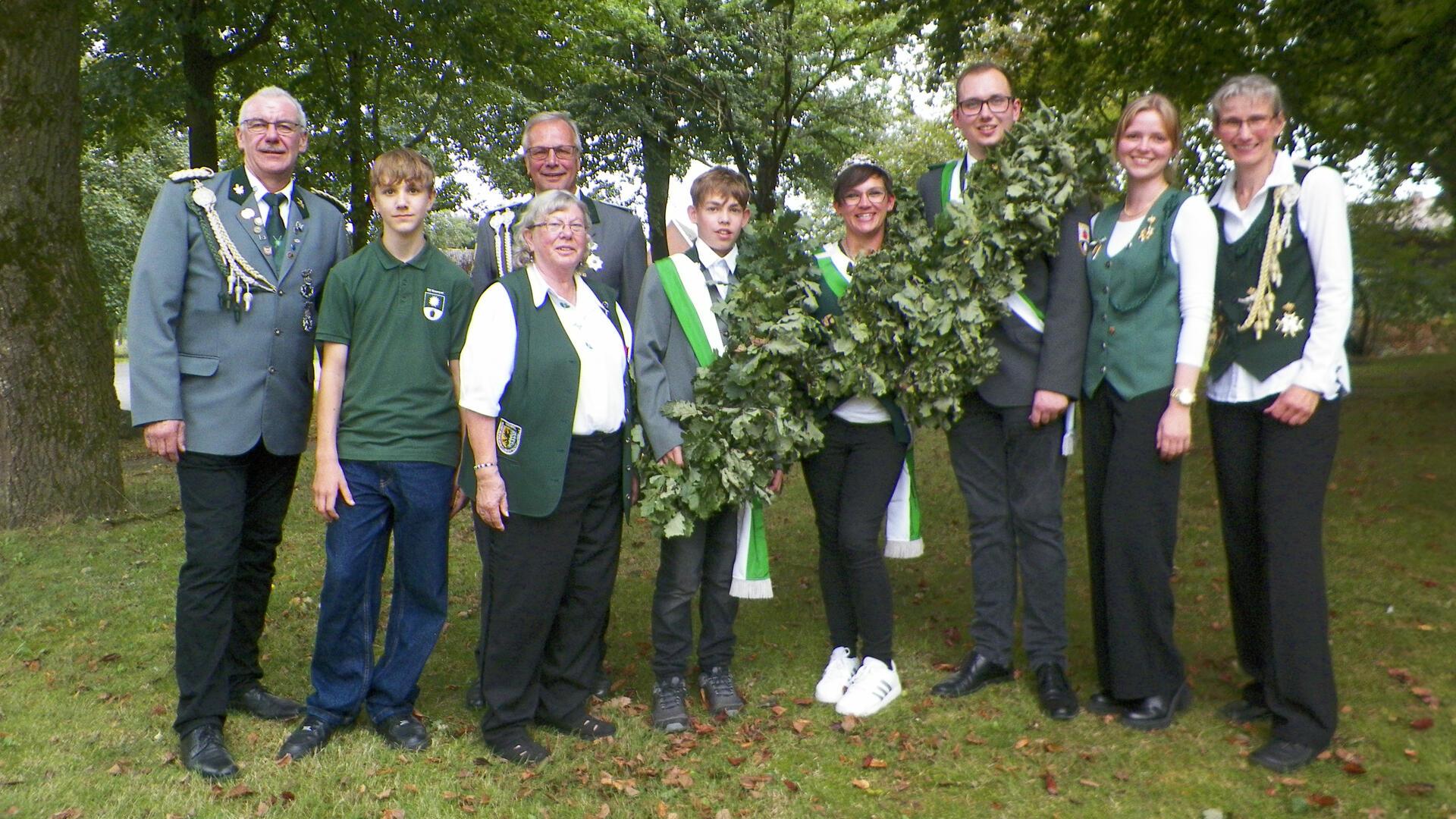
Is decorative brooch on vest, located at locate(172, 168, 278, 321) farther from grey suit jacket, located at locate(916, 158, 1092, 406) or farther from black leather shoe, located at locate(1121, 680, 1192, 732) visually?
black leather shoe, located at locate(1121, 680, 1192, 732)

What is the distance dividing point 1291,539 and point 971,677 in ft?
5.11

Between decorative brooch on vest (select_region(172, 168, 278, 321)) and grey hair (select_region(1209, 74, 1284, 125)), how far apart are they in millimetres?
3969

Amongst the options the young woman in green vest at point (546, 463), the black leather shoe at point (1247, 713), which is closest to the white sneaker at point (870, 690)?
the young woman in green vest at point (546, 463)

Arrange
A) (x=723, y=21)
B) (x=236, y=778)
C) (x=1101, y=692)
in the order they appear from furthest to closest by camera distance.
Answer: (x=723, y=21), (x=1101, y=692), (x=236, y=778)

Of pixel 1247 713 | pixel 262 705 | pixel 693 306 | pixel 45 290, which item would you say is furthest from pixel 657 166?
pixel 1247 713

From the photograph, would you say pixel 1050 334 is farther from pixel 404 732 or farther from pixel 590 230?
pixel 404 732

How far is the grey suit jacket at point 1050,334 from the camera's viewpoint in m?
4.73

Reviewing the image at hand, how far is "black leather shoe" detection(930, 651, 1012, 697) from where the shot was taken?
5.19 meters

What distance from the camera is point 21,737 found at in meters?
4.83

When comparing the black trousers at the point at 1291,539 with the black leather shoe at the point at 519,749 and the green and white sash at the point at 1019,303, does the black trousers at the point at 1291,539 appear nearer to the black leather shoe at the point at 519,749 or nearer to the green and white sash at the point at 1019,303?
the green and white sash at the point at 1019,303

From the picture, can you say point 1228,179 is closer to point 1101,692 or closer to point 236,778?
point 1101,692

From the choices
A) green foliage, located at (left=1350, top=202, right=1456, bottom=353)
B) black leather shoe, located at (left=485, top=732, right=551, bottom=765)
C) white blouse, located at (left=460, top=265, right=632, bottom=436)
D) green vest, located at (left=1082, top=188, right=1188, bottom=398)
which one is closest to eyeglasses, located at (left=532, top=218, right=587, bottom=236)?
white blouse, located at (left=460, top=265, right=632, bottom=436)

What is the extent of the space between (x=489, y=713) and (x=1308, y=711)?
3.36m

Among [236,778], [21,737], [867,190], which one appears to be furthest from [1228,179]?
[21,737]
